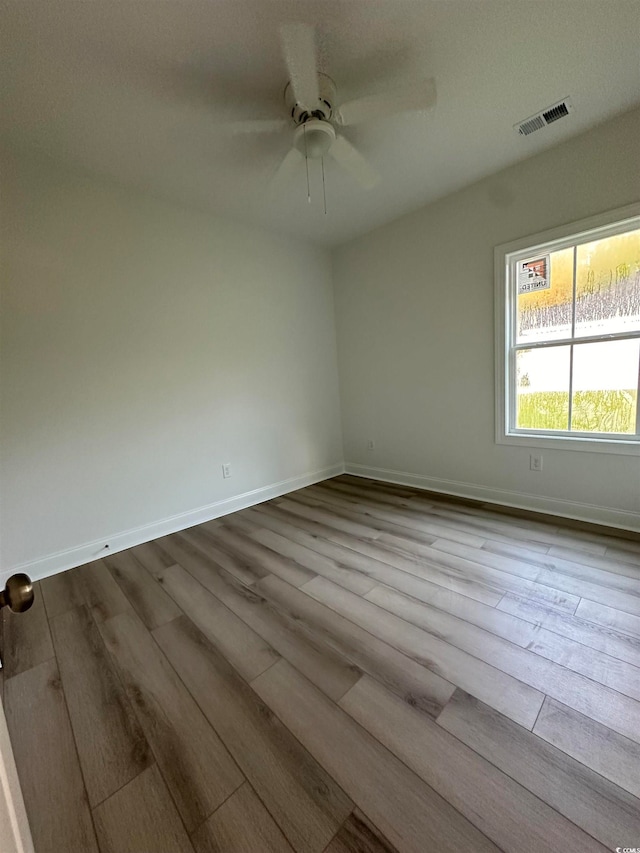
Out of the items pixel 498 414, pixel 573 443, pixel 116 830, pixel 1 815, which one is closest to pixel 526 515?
pixel 573 443

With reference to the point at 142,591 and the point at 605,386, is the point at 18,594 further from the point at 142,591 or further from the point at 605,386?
the point at 605,386

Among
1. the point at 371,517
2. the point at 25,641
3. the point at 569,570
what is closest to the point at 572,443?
the point at 569,570

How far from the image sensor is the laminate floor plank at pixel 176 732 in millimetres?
968

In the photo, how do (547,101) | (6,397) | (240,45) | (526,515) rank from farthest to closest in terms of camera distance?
(526,515)
(6,397)
(547,101)
(240,45)

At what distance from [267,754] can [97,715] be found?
678 mm

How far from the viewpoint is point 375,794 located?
93 cm

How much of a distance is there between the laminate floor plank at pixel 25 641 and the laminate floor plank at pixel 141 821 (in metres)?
0.83

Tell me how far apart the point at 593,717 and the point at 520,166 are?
3167 millimetres

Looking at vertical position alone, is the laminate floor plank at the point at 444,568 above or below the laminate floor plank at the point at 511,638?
above

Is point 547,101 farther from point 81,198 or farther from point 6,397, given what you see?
point 6,397

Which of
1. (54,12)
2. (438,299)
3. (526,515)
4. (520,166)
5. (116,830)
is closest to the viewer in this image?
(116,830)

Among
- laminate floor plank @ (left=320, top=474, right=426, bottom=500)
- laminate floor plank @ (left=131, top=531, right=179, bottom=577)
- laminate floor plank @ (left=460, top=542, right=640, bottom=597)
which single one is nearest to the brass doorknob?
laminate floor plank @ (left=131, top=531, right=179, bottom=577)

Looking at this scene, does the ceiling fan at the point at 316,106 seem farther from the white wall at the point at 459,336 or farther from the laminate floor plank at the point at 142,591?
the laminate floor plank at the point at 142,591

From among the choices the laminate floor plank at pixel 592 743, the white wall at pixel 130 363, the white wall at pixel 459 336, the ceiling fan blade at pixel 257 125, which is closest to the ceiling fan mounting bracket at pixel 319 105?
the ceiling fan blade at pixel 257 125
